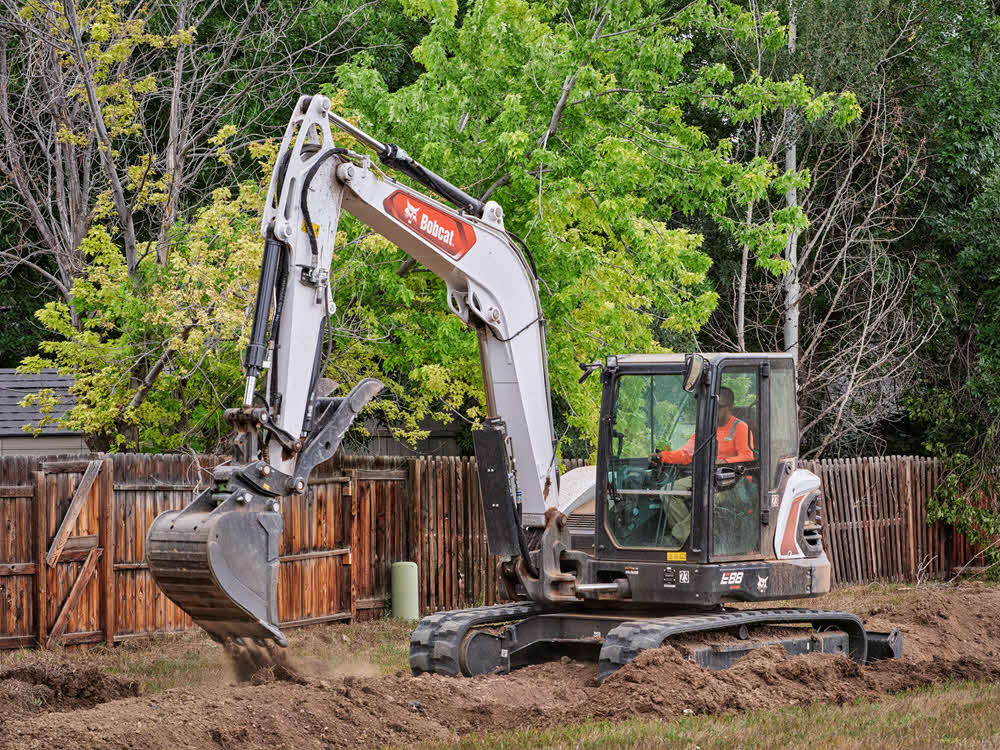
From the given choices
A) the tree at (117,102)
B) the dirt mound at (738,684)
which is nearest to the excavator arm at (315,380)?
the dirt mound at (738,684)

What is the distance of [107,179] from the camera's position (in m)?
17.1

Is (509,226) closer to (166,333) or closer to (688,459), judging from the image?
(166,333)

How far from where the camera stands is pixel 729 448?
10.3 meters

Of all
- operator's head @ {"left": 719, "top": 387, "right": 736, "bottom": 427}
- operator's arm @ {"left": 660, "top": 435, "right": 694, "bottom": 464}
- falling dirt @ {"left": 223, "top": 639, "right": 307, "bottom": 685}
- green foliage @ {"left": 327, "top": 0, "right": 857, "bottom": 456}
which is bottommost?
falling dirt @ {"left": 223, "top": 639, "right": 307, "bottom": 685}

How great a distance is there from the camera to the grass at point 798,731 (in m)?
7.70

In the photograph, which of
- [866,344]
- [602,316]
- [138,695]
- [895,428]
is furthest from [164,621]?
[895,428]

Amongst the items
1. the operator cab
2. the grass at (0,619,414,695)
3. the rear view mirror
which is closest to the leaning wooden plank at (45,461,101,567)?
the grass at (0,619,414,695)

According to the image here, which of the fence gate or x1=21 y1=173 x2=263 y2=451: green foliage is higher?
x1=21 y1=173 x2=263 y2=451: green foliage

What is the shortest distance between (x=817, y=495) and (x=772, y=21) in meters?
8.51

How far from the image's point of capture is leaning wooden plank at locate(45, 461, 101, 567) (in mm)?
12328

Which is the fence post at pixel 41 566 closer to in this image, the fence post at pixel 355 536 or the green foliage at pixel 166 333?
the green foliage at pixel 166 333

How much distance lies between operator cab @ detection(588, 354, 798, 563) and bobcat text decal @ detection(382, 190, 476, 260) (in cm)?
169

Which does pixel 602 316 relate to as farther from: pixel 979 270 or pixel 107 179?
pixel 979 270

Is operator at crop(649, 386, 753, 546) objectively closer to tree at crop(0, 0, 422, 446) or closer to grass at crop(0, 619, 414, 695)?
grass at crop(0, 619, 414, 695)
